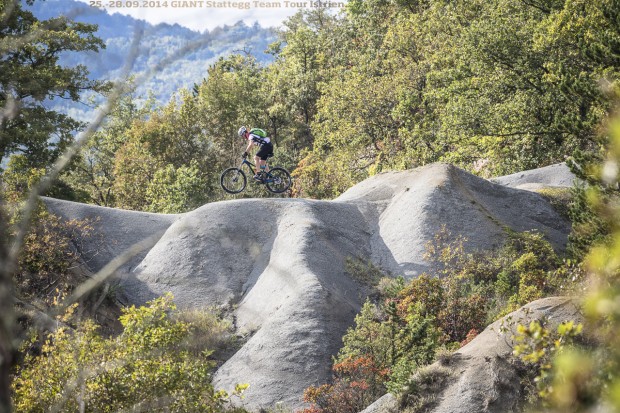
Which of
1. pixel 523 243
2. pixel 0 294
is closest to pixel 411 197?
pixel 523 243

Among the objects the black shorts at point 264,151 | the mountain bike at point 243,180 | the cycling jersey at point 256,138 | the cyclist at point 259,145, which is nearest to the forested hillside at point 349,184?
the mountain bike at point 243,180

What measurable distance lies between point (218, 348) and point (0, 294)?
810 inches

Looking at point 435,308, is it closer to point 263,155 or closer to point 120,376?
point 263,155

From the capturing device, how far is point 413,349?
61.4 feet

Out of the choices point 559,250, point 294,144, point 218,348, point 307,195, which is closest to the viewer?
point 218,348

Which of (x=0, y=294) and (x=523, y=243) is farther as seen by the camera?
(x=523, y=243)

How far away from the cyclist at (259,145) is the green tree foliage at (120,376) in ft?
44.5

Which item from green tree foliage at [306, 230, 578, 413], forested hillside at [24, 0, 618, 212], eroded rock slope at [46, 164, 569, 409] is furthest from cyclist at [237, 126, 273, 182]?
forested hillside at [24, 0, 618, 212]

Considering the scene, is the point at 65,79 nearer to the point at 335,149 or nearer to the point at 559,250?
the point at 335,149

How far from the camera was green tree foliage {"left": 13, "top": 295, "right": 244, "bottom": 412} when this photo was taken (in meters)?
12.2

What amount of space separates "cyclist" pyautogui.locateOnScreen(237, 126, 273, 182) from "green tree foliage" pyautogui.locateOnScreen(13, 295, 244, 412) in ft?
44.5

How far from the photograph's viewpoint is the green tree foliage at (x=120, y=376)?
12219 mm

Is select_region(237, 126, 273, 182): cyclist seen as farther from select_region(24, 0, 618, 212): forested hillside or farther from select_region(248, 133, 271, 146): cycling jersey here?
select_region(24, 0, 618, 212): forested hillside

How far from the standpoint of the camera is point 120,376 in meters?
12.6
